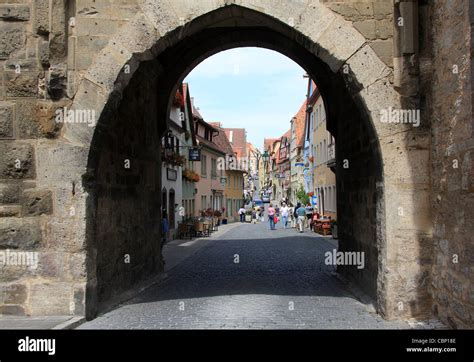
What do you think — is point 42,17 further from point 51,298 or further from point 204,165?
point 204,165

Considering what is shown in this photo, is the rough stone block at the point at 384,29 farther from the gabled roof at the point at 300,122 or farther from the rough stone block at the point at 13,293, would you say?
the gabled roof at the point at 300,122

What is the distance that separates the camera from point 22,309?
18.7 ft

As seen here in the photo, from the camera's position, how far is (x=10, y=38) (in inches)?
231

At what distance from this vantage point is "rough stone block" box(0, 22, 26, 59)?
5875 mm

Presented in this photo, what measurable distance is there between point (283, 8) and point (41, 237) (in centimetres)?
370

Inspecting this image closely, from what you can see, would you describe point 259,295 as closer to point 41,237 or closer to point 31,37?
point 41,237

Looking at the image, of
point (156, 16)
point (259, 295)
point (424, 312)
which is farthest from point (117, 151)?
point (424, 312)

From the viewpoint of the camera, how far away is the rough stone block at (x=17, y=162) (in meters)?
5.83

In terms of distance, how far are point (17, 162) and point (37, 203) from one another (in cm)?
51
